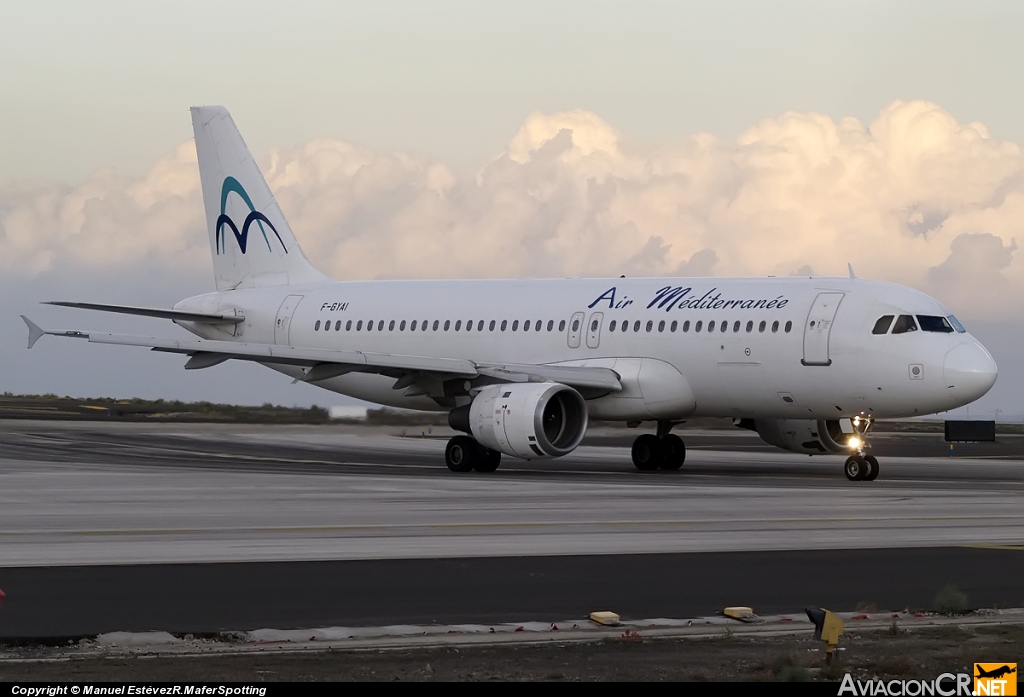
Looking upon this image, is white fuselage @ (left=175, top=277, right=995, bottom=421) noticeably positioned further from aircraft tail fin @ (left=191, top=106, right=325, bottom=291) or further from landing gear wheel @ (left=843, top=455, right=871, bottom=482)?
aircraft tail fin @ (left=191, top=106, right=325, bottom=291)

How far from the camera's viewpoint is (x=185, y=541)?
1638 centimetres

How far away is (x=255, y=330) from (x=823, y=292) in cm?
1623

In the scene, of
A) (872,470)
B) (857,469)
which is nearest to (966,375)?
(872,470)

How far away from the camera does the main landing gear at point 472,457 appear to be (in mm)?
30781

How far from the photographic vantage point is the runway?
1195 cm

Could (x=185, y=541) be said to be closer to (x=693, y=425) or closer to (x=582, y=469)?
(x=582, y=469)

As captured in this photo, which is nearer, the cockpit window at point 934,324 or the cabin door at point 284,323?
the cockpit window at point 934,324

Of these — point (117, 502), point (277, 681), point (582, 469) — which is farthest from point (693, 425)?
point (277, 681)

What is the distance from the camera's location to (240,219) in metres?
41.2

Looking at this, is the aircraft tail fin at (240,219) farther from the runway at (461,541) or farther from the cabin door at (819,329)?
the cabin door at (819,329)

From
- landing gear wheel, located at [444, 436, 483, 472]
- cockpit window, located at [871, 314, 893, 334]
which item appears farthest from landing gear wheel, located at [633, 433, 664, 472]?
cockpit window, located at [871, 314, 893, 334]

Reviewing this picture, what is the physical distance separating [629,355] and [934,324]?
6469mm

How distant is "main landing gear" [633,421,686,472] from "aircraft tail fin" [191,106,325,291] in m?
11.5

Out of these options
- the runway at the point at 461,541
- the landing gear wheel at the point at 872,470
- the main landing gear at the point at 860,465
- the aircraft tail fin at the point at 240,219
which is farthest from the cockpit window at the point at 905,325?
the aircraft tail fin at the point at 240,219
